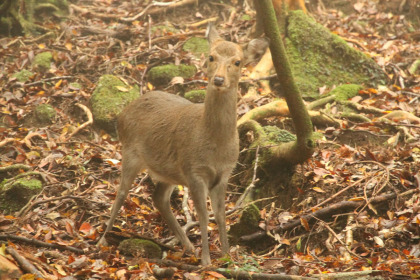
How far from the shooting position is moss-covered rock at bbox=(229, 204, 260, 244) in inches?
259

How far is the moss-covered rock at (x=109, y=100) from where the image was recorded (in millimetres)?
9891

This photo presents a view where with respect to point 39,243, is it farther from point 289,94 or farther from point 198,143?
point 289,94

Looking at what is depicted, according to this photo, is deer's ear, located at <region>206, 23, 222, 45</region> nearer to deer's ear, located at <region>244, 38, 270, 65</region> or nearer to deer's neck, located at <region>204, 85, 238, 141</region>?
deer's ear, located at <region>244, 38, 270, 65</region>

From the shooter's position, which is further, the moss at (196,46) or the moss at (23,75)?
the moss at (196,46)

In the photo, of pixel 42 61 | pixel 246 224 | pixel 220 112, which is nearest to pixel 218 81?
pixel 220 112

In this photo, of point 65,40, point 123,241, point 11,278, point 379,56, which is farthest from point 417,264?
point 65,40

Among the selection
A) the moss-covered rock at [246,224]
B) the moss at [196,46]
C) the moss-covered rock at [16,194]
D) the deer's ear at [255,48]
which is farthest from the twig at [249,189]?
the moss at [196,46]

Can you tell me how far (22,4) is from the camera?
519 inches

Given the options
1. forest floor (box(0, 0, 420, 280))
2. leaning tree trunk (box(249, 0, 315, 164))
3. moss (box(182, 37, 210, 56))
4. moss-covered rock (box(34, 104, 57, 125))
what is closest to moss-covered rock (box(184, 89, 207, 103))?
forest floor (box(0, 0, 420, 280))

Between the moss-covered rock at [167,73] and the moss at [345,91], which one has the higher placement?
the moss-covered rock at [167,73]

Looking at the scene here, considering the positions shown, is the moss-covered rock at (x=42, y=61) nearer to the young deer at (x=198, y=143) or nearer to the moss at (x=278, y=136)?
the young deer at (x=198, y=143)

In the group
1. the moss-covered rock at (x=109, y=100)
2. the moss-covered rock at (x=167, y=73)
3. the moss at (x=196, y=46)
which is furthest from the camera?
the moss at (x=196, y=46)

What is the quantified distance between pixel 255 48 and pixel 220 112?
33.5 inches

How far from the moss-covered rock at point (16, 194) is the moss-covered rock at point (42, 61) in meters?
4.51
